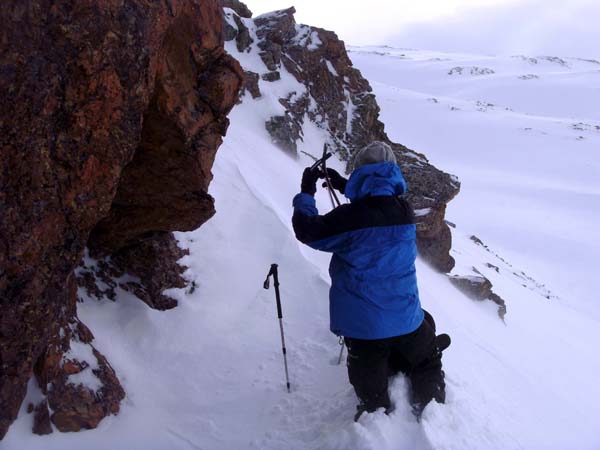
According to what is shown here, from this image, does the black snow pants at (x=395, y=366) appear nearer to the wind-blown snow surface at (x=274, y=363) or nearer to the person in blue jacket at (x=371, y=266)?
the person in blue jacket at (x=371, y=266)

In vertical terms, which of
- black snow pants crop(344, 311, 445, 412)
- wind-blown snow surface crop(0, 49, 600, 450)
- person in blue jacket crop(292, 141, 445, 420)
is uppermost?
person in blue jacket crop(292, 141, 445, 420)

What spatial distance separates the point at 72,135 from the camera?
311 cm

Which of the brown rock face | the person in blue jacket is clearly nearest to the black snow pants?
the person in blue jacket

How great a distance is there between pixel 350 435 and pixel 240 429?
0.95 metres

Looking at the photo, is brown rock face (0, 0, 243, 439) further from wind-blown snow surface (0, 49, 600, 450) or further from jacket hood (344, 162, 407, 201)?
jacket hood (344, 162, 407, 201)

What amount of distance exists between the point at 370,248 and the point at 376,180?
1.58ft

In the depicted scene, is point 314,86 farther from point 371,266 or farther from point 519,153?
point 519,153

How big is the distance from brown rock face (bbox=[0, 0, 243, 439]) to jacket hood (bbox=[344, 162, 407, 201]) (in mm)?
1476

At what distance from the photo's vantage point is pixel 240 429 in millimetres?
4062

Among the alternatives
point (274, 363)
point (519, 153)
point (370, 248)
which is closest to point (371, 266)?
point (370, 248)

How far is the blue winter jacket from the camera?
3465mm

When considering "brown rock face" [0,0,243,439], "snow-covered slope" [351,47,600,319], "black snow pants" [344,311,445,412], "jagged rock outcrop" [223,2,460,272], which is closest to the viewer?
"brown rock face" [0,0,243,439]

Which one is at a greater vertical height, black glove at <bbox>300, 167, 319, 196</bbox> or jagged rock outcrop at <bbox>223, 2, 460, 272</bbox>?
black glove at <bbox>300, 167, 319, 196</bbox>

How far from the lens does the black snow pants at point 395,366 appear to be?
12.1 feet
